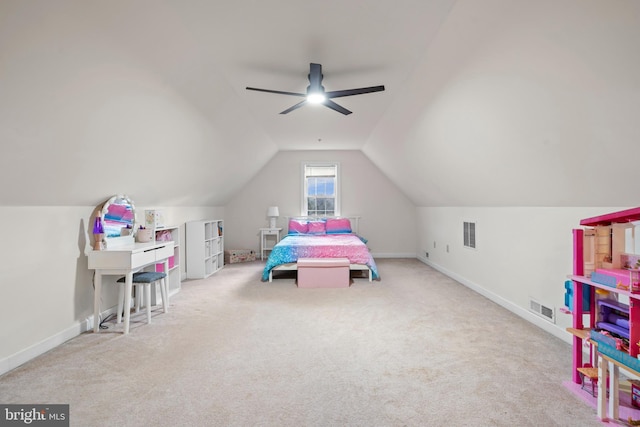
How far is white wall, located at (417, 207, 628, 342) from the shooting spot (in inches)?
99.2

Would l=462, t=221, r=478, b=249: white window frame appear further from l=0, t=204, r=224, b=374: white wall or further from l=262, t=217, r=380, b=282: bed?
l=0, t=204, r=224, b=374: white wall

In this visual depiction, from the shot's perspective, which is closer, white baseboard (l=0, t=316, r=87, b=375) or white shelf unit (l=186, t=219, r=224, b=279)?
white baseboard (l=0, t=316, r=87, b=375)

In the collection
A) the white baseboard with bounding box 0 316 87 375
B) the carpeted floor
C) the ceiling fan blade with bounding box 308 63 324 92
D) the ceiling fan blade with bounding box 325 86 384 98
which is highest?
the ceiling fan blade with bounding box 308 63 324 92

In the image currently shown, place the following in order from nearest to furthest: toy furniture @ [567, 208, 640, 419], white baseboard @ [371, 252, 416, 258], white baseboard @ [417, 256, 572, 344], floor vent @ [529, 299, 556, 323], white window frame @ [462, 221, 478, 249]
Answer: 1. toy furniture @ [567, 208, 640, 419]
2. white baseboard @ [417, 256, 572, 344]
3. floor vent @ [529, 299, 556, 323]
4. white window frame @ [462, 221, 478, 249]
5. white baseboard @ [371, 252, 416, 258]

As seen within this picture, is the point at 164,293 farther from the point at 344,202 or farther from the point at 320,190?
the point at 344,202

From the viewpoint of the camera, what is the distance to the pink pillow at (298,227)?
6.25 meters

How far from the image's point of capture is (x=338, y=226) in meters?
6.30

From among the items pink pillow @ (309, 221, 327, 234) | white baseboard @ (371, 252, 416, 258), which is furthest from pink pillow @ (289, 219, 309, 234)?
white baseboard @ (371, 252, 416, 258)

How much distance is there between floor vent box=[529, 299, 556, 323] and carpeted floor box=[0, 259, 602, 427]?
0.15 m

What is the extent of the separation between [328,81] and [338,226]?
3637mm

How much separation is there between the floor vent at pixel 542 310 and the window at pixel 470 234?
1.28 meters

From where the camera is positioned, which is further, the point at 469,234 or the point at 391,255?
the point at 391,255

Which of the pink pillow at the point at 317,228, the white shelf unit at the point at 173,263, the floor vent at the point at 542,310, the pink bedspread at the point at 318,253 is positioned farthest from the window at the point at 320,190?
the floor vent at the point at 542,310

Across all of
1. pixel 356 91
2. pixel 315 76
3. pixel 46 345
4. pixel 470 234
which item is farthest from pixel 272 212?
pixel 46 345
